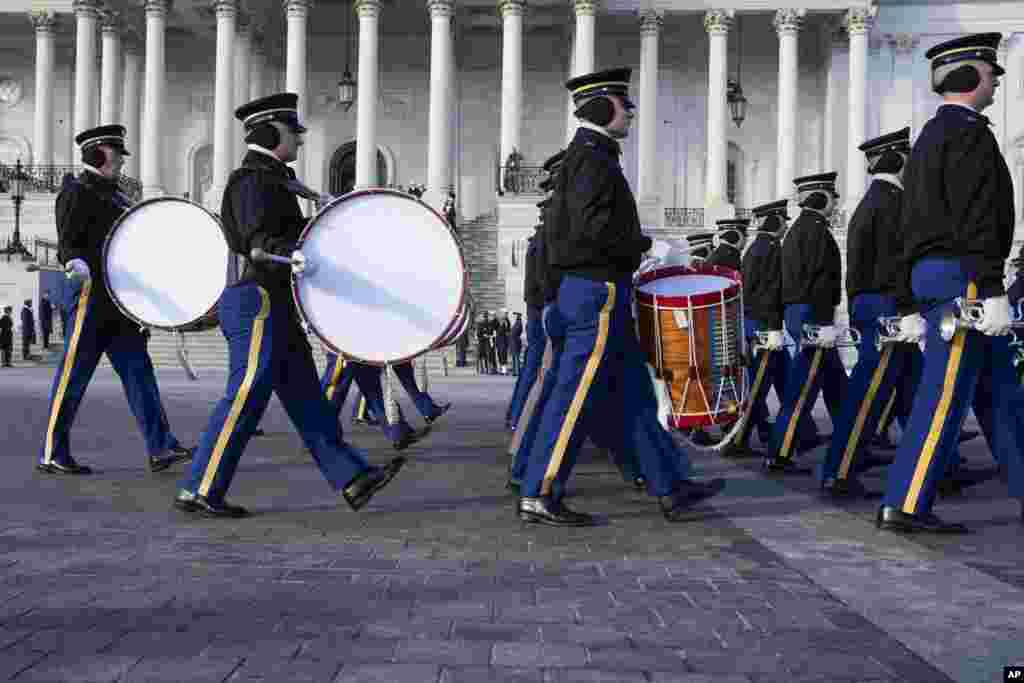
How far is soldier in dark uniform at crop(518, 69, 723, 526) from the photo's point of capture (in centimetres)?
600

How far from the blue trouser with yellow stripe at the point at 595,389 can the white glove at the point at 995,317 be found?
1.74 m

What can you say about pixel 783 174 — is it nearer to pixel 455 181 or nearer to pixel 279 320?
pixel 455 181

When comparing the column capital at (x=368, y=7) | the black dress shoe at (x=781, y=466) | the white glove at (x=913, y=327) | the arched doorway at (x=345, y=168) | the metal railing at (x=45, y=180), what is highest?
the column capital at (x=368, y=7)

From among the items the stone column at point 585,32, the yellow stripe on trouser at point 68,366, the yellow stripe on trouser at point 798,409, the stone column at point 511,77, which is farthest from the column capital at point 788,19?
the yellow stripe on trouser at point 68,366

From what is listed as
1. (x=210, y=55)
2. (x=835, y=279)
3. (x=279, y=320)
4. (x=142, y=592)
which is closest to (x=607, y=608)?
(x=142, y=592)

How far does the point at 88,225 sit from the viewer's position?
8.11 meters

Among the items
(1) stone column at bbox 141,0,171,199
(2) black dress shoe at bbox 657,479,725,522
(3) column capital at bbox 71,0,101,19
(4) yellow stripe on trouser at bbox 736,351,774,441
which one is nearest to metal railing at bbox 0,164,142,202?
(1) stone column at bbox 141,0,171,199

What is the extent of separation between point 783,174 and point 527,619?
118ft

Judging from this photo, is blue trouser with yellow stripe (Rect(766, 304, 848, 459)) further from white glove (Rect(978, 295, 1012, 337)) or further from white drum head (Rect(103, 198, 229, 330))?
white drum head (Rect(103, 198, 229, 330))

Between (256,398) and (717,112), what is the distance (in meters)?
33.8

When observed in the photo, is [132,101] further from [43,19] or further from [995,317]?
[995,317]

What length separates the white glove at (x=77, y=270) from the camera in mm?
7902

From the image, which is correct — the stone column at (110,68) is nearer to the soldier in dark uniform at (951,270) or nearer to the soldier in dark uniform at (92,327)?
the soldier in dark uniform at (92,327)

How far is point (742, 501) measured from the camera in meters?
7.18
